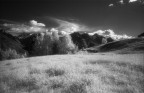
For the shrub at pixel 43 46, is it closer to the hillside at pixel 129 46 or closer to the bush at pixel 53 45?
the bush at pixel 53 45

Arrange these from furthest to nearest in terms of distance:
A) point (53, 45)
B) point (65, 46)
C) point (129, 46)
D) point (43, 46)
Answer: point (53, 45), point (43, 46), point (129, 46), point (65, 46)

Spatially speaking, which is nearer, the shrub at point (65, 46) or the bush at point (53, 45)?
the shrub at point (65, 46)

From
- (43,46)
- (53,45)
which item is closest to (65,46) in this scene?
(53,45)

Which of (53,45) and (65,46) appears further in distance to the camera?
(53,45)

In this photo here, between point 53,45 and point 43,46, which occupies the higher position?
point 53,45

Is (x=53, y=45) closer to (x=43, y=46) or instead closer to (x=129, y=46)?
(x=43, y=46)

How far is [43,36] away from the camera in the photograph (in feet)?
214

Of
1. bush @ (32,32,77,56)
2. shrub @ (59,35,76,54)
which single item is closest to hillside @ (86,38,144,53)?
shrub @ (59,35,76,54)

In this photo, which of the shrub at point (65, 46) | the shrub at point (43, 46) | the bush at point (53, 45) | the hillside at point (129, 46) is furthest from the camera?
the shrub at point (43, 46)

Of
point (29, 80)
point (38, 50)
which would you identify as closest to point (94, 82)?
point (29, 80)

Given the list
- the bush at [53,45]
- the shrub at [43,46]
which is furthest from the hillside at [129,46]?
the shrub at [43,46]

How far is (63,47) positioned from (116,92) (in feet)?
180

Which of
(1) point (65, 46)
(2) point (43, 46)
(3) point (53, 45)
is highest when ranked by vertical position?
(3) point (53, 45)

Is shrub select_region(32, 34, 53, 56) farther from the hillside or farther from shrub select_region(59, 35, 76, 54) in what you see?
the hillside
